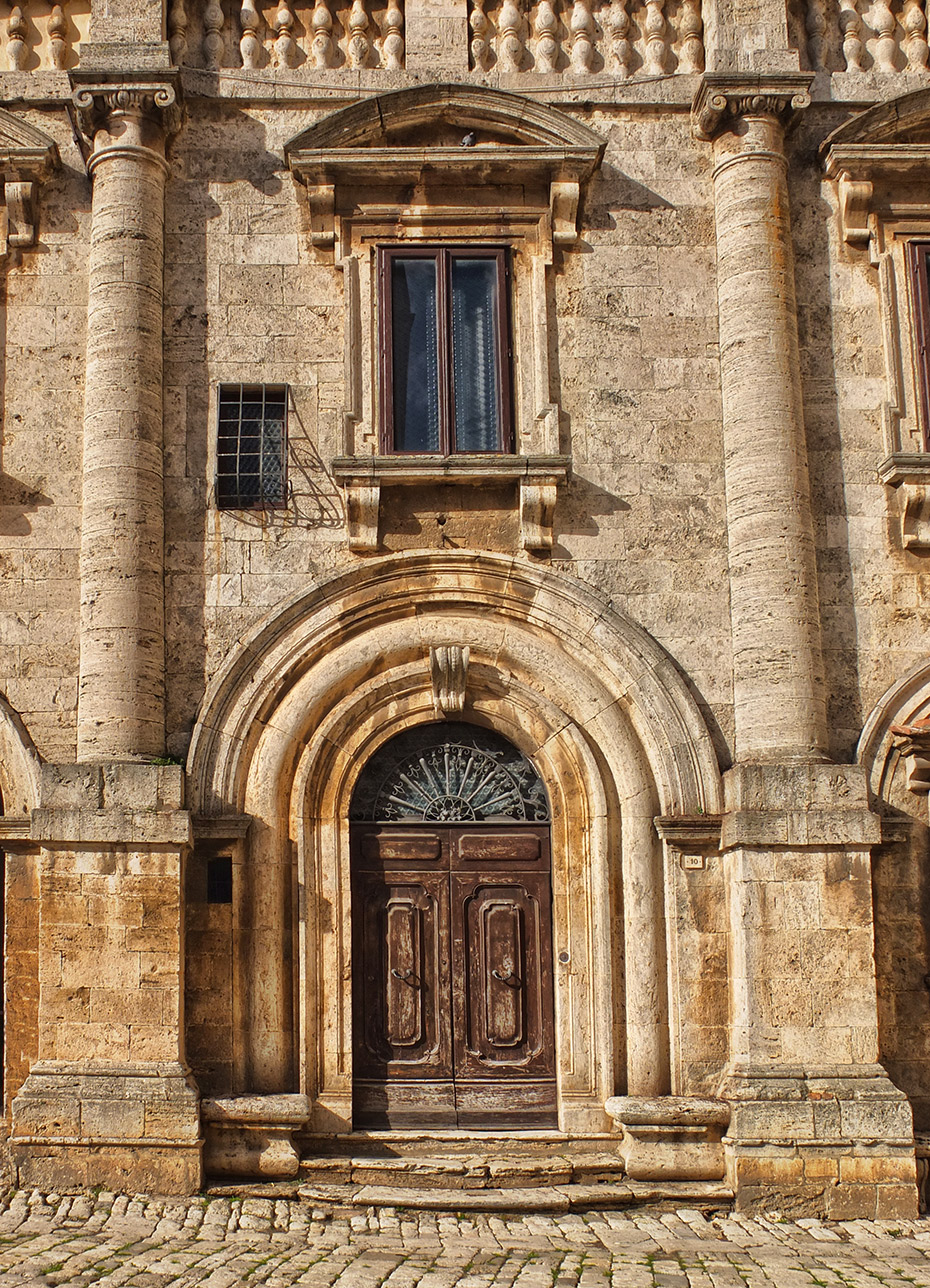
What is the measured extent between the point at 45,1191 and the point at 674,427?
7270 mm

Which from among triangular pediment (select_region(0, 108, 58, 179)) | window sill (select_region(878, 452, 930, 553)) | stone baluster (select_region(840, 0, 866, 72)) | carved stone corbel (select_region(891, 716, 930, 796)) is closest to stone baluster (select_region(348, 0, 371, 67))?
triangular pediment (select_region(0, 108, 58, 179))

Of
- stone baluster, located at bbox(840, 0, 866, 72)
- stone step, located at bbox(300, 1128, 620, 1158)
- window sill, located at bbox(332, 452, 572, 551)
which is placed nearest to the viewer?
stone step, located at bbox(300, 1128, 620, 1158)

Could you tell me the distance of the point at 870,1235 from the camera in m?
9.44

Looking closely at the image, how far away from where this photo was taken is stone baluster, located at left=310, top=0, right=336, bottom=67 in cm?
1167

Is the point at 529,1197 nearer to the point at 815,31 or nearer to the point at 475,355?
the point at 475,355

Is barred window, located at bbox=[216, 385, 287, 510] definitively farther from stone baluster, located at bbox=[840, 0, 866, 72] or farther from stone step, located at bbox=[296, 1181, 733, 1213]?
stone baluster, located at bbox=[840, 0, 866, 72]

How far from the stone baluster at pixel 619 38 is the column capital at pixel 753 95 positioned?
31.2 inches

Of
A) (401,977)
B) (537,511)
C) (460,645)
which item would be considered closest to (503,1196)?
(401,977)

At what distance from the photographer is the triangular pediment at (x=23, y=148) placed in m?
11.2

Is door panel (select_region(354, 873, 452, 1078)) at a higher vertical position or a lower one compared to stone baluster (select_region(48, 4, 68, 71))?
lower

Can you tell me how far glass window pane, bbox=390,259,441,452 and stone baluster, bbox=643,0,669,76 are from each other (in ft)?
8.18

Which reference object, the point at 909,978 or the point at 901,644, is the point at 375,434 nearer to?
the point at 901,644

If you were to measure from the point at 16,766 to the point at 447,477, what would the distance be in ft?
12.9

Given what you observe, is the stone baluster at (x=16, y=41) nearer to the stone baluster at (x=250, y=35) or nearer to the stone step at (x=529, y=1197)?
the stone baluster at (x=250, y=35)
